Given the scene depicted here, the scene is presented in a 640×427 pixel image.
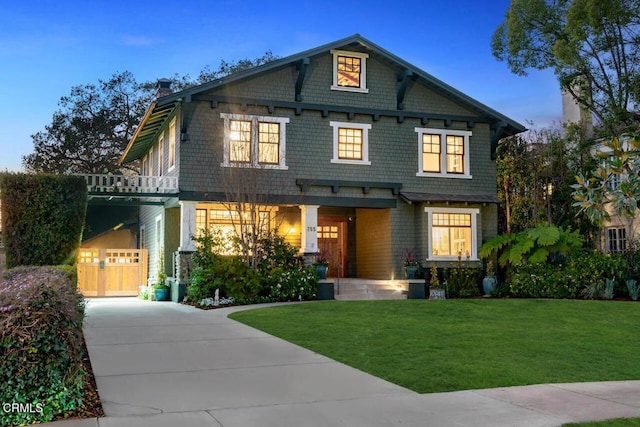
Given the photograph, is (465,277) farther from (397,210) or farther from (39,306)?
(39,306)

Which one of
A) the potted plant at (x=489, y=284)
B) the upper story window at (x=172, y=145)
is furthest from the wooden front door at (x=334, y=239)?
the upper story window at (x=172, y=145)

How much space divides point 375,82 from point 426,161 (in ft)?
10.9

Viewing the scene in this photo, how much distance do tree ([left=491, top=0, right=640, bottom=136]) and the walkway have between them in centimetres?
1647

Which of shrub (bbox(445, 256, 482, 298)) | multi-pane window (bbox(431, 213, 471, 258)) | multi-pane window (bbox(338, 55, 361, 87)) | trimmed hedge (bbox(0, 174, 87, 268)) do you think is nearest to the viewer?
trimmed hedge (bbox(0, 174, 87, 268))

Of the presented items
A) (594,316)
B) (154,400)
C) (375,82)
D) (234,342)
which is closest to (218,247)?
(375,82)

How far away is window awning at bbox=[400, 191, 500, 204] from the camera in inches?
875

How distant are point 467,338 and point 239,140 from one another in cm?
1189

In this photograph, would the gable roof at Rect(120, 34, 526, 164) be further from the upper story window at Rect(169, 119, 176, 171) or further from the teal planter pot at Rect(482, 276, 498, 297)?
the teal planter pot at Rect(482, 276, 498, 297)

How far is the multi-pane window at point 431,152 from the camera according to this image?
2322 centimetres

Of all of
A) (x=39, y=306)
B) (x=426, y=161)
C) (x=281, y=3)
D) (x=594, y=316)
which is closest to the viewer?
(x=39, y=306)

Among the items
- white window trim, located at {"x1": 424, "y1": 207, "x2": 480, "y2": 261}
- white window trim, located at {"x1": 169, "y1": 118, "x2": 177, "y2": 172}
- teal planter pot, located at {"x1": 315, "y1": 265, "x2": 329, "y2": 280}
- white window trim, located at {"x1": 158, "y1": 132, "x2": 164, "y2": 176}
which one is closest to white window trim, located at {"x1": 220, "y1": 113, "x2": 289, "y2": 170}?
white window trim, located at {"x1": 169, "y1": 118, "x2": 177, "y2": 172}

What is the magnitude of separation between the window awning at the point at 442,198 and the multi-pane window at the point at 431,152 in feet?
3.45

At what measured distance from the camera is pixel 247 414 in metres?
6.25

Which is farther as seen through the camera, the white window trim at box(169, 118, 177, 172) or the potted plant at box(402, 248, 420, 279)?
the white window trim at box(169, 118, 177, 172)
